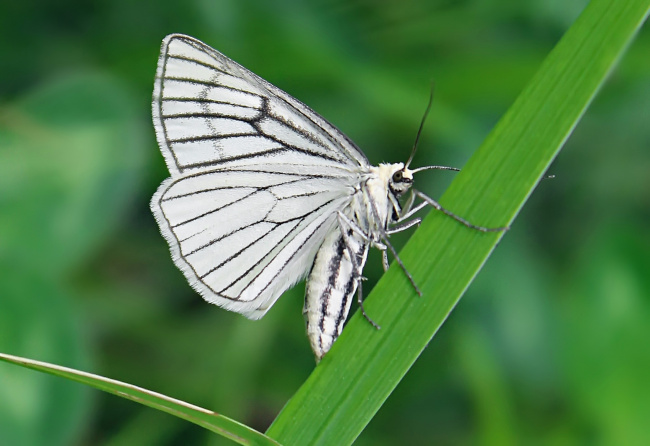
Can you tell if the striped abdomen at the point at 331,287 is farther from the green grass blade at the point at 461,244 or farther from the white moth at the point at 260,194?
the green grass blade at the point at 461,244

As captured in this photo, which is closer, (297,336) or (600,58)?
(600,58)

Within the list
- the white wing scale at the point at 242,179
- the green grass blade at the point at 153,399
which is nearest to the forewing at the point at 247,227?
the white wing scale at the point at 242,179

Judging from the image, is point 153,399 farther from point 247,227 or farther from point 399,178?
point 399,178

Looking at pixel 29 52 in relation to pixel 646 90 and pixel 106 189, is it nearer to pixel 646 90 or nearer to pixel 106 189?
pixel 106 189

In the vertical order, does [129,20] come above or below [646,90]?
below

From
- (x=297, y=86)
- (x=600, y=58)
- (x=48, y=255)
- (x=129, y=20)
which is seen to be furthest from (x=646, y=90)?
(x=48, y=255)
